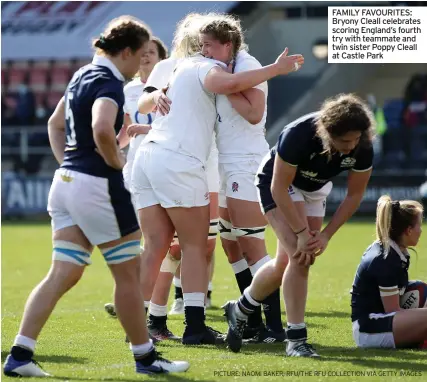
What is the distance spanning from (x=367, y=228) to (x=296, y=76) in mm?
8843

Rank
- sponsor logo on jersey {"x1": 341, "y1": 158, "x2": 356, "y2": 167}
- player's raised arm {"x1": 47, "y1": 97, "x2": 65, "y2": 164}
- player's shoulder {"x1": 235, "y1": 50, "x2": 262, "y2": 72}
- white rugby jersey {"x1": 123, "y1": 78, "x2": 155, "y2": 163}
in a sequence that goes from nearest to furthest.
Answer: player's raised arm {"x1": 47, "y1": 97, "x2": 65, "y2": 164} < sponsor logo on jersey {"x1": 341, "y1": 158, "x2": 356, "y2": 167} < player's shoulder {"x1": 235, "y1": 50, "x2": 262, "y2": 72} < white rugby jersey {"x1": 123, "y1": 78, "x2": 155, "y2": 163}

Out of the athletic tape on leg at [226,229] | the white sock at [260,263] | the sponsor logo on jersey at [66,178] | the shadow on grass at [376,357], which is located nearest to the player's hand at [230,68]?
the athletic tape on leg at [226,229]

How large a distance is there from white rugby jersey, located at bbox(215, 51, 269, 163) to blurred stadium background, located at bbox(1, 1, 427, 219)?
592 inches

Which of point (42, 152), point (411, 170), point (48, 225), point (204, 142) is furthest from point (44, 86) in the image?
point (204, 142)

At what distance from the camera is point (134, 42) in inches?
218

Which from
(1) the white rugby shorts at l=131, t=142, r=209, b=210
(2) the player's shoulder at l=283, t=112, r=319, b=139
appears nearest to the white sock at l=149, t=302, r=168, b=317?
(1) the white rugby shorts at l=131, t=142, r=209, b=210

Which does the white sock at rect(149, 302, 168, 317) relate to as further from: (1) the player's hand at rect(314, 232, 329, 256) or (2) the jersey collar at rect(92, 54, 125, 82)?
(2) the jersey collar at rect(92, 54, 125, 82)

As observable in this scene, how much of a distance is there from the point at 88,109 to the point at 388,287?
7.55ft

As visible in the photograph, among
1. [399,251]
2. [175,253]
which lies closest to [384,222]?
[399,251]

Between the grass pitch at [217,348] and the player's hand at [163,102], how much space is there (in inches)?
61.4

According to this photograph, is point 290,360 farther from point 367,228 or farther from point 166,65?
point 367,228

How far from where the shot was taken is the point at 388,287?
6414mm

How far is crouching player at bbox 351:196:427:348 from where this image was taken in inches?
252

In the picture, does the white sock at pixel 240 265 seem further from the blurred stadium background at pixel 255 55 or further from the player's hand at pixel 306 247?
the blurred stadium background at pixel 255 55
